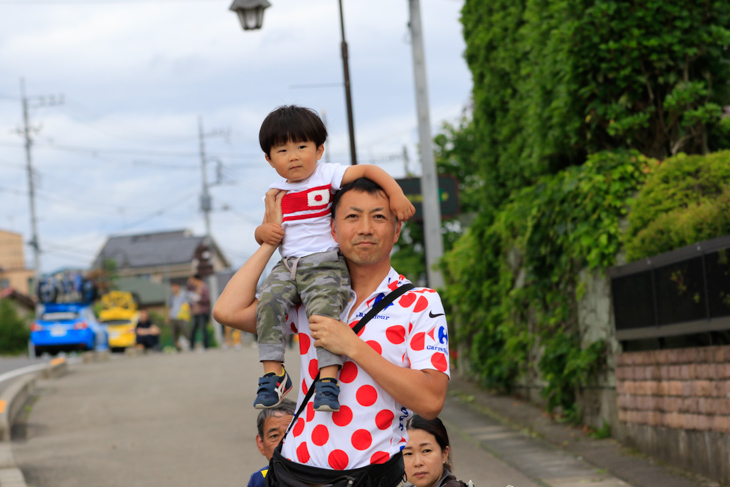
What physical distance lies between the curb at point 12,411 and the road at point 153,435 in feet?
0.83

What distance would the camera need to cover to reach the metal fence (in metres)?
7.08

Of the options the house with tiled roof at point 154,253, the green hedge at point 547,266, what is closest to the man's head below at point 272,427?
the green hedge at point 547,266

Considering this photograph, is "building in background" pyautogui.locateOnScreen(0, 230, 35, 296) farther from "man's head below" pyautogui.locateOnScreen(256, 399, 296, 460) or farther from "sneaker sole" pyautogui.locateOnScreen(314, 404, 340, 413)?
"sneaker sole" pyautogui.locateOnScreen(314, 404, 340, 413)

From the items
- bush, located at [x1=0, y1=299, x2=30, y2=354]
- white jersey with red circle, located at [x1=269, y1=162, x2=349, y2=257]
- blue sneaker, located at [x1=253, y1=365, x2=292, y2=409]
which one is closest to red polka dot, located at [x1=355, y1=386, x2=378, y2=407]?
blue sneaker, located at [x1=253, y1=365, x2=292, y2=409]

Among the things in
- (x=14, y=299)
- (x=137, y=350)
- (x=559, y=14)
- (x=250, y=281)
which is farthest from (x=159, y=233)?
(x=250, y=281)

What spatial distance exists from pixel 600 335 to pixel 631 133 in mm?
2276

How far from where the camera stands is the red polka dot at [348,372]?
9.53 ft

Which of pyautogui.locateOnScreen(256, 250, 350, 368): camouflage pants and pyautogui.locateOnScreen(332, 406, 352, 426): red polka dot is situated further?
pyautogui.locateOnScreen(256, 250, 350, 368): camouflage pants

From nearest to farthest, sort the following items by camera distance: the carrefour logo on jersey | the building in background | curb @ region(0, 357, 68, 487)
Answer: the carrefour logo on jersey → curb @ region(0, 357, 68, 487) → the building in background

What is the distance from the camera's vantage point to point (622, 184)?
9.42 metres

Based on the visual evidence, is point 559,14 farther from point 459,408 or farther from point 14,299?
point 14,299

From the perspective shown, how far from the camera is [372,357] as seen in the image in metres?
2.77

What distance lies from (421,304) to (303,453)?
59 cm

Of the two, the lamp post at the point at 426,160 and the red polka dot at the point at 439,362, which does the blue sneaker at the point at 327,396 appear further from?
the lamp post at the point at 426,160
